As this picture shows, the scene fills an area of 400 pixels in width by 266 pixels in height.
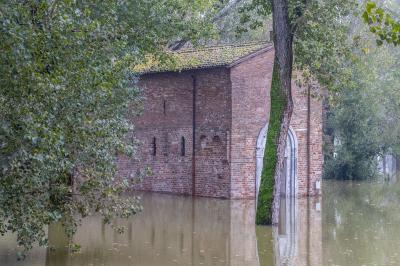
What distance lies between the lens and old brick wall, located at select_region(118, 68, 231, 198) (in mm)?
30297

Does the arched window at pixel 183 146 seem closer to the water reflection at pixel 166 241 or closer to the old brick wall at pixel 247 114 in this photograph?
the old brick wall at pixel 247 114

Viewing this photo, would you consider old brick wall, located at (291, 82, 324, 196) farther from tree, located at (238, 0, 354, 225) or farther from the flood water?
tree, located at (238, 0, 354, 225)

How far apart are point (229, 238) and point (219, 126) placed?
11.3 meters

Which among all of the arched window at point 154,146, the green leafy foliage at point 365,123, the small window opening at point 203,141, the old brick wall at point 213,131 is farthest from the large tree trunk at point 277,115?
the green leafy foliage at point 365,123

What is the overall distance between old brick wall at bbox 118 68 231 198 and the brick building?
41 mm

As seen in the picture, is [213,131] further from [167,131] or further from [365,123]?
[365,123]

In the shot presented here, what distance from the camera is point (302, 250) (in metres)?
17.6

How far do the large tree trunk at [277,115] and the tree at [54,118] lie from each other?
779cm

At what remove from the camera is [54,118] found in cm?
1128

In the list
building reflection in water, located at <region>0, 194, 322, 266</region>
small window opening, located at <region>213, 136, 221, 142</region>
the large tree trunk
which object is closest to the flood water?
building reflection in water, located at <region>0, 194, 322, 266</region>

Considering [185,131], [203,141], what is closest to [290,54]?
[203,141]

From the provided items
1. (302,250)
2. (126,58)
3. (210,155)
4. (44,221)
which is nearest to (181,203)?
(210,155)

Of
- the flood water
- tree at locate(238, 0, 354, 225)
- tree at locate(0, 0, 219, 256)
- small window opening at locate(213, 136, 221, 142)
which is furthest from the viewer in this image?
small window opening at locate(213, 136, 221, 142)

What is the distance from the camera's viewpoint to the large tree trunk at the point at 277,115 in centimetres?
2136
